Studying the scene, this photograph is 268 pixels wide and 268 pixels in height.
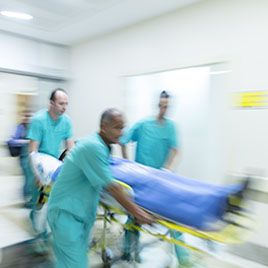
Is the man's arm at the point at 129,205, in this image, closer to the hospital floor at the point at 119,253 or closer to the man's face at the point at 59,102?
the hospital floor at the point at 119,253

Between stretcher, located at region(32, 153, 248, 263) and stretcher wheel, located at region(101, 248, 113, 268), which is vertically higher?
stretcher, located at region(32, 153, 248, 263)

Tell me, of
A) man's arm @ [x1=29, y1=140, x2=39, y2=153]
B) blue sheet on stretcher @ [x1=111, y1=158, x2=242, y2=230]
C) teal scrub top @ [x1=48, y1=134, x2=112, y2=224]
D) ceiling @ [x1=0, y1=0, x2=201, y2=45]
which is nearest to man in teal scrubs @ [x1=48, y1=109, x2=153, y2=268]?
teal scrub top @ [x1=48, y1=134, x2=112, y2=224]

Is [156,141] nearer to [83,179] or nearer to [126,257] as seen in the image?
[126,257]

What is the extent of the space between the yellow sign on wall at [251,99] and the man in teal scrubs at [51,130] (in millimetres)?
1483

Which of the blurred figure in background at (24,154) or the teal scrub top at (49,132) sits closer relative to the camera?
the teal scrub top at (49,132)

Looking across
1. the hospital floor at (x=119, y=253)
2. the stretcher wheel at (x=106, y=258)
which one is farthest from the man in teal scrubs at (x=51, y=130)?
the stretcher wheel at (x=106, y=258)

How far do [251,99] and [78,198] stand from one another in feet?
5.76

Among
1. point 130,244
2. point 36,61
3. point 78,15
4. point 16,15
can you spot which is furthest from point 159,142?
point 36,61

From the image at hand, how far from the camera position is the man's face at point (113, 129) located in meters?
1.52

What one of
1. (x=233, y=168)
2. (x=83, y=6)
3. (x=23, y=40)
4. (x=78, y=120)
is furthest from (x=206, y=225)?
(x=23, y=40)

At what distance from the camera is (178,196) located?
1.54 meters

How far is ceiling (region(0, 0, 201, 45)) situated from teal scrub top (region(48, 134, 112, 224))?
1953 mm

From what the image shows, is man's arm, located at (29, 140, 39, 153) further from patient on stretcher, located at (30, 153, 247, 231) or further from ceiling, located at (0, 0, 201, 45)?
ceiling, located at (0, 0, 201, 45)

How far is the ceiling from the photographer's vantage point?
2.97 metres
